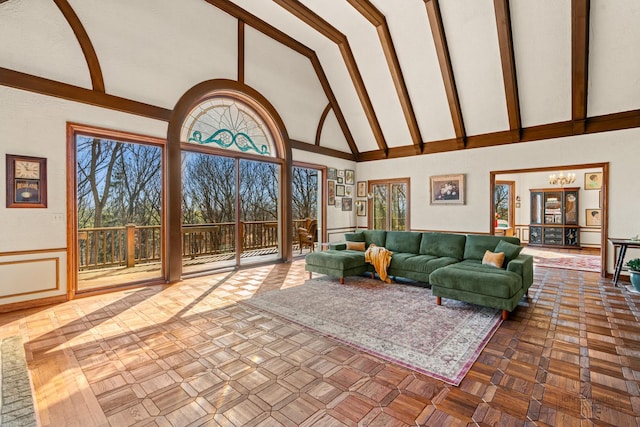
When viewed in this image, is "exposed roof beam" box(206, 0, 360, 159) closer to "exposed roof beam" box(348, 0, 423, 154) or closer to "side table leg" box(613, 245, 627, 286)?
"exposed roof beam" box(348, 0, 423, 154)

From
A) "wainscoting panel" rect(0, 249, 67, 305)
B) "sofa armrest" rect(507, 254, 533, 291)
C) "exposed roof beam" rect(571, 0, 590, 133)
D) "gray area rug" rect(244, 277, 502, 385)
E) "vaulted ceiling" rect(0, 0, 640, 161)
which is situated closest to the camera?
"gray area rug" rect(244, 277, 502, 385)

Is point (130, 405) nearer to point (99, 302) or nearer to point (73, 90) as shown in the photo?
point (99, 302)

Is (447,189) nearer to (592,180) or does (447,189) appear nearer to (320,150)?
(320,150)

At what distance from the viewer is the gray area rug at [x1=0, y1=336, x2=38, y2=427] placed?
69.5 inches

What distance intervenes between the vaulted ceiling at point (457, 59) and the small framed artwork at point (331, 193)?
1.17 meters

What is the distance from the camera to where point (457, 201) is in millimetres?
7387

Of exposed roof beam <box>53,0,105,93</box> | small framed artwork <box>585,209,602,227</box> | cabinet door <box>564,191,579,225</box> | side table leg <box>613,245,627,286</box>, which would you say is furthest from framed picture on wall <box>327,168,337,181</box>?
small framed artwork <box>585,209,602,227</box>

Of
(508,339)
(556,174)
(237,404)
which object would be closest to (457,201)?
(508,339)

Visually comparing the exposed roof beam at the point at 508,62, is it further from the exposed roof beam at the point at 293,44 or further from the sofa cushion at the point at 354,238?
the sofa cushion at the point at 354,238

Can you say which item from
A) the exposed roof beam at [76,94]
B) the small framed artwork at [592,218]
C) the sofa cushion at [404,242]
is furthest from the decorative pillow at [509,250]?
the small framed artwork at [592,218]

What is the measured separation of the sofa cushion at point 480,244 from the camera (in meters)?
4.81

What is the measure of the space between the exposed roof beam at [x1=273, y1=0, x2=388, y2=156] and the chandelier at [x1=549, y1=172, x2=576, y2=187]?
6225mm

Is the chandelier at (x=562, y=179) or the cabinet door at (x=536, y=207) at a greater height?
the chandelier at (x=562, y=179)

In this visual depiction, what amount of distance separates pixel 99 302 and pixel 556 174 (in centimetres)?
1291
